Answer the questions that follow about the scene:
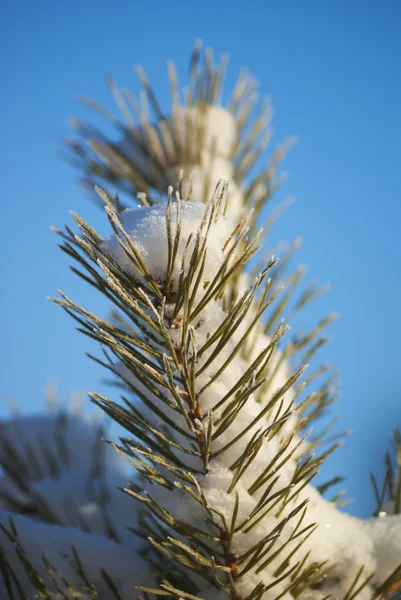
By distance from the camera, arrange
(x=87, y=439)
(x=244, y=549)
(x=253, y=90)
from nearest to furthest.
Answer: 1. (x=244, y=549)
2. (x=253, y=90)
3. (x=87, y=439)

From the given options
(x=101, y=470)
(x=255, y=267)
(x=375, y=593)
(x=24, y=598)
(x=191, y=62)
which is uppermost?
(x=191, y=62)

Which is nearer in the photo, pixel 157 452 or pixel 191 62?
pixel 157 452

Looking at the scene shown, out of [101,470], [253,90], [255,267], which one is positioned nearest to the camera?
[255,267]

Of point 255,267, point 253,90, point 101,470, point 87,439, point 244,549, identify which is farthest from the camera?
point 87,439

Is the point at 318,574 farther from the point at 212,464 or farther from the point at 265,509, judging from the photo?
the point at 212,464

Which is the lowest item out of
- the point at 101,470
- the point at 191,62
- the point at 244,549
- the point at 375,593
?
the point at 375,593

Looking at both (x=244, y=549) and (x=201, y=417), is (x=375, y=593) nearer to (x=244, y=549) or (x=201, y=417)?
(x=244, y=549)

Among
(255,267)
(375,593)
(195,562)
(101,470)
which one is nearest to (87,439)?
(101,470)

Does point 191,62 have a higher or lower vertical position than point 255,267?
higher

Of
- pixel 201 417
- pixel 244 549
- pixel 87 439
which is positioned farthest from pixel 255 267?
pixel 87 439
